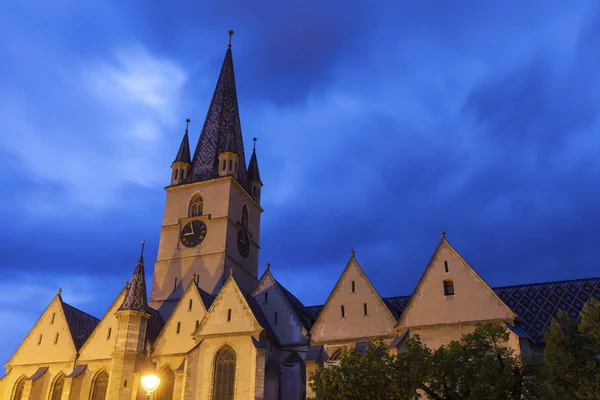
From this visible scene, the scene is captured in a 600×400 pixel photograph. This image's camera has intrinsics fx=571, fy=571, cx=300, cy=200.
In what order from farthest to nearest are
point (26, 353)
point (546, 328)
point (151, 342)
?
point (26, 353) < point (151, 342) < point (546, 328)

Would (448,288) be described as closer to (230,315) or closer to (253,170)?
(230,315)

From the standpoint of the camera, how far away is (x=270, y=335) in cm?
4028

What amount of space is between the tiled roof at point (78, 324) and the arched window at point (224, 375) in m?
14.2

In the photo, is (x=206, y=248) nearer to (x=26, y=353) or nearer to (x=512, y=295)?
(x=26, y=353)

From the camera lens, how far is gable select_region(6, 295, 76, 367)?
150ft

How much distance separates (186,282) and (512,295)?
90.5ft

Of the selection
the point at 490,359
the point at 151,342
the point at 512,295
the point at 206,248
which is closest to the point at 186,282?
the point at 206,248

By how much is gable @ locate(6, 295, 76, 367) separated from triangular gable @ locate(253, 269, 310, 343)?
1587 cm

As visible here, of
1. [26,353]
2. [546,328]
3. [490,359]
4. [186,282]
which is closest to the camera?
[490,359]

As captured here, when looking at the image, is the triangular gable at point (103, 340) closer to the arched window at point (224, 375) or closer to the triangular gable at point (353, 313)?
the arched window at point (224, 375)

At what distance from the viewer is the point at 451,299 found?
36469mm

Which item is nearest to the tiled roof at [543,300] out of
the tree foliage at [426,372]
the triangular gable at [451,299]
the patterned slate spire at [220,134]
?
the triangular gable at [451,299]

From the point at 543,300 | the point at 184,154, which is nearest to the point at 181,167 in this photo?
the point at 184,154

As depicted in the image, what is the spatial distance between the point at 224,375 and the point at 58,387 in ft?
51.4
